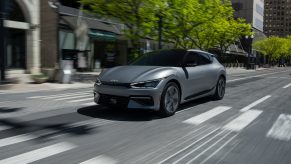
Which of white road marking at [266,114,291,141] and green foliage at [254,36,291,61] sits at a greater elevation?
green foliage at [254,36,291,61]

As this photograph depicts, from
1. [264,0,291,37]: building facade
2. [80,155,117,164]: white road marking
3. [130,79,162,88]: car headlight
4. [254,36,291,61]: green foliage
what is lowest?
[80,155,117,164]: white road marking

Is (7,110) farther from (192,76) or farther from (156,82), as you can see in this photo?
(192,76)

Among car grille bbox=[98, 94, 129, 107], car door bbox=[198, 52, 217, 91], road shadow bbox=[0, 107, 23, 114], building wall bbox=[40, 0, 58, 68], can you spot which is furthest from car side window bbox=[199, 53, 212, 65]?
building wall bbox=[40, 0, 58, 68]

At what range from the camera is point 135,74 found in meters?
7.12

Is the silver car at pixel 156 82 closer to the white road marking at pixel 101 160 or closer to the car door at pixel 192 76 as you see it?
the car door at pixel 192 76

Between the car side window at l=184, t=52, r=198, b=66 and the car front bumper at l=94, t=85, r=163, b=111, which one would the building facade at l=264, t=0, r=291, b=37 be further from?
the car front bumper at l=94, t=85, r=163, b=111

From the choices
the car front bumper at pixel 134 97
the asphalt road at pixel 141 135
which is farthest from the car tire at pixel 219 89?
the car front bumper at pixel 134 97

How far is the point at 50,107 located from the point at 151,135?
3.75 m

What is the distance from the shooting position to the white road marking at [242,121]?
259 inches

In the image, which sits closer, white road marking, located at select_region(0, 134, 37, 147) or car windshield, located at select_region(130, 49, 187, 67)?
white road marking, located at select_region(0, 134, 37, 147)

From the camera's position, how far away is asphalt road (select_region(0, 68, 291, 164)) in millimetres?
4605

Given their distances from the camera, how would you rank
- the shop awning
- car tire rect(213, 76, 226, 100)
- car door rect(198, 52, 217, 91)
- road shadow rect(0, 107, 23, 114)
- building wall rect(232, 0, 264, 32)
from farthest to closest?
building wall rect(232, 0, 264, 32)
the shop awning
car tire rect(213, 76, 226, 100)
car door rect(198, 52, 217, 91)
road shadow rect(0, 107, 23, 114)

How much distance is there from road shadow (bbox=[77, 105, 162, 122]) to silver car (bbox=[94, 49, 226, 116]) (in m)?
0.28

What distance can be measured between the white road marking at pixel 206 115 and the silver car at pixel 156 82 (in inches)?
20.4
